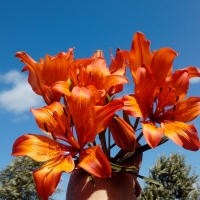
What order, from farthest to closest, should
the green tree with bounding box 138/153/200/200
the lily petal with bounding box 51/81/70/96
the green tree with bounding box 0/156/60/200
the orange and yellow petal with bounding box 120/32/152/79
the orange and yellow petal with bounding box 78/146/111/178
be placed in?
the green tree with bounding box 0/156/60/200
the green tree with bounding box 138/153/200/200
the orange and yellow petal with bounding box 120/32/152/79
the lily petal with bounding box 51/81/70/96
the orange and yellow petal with bounding box 78/146/111/178

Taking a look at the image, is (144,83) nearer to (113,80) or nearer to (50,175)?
(113,80)

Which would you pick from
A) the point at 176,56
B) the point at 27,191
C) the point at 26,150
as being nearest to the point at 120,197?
the point at 26,150

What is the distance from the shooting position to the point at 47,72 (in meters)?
0.92

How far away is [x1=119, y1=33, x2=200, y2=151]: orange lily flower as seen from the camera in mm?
837

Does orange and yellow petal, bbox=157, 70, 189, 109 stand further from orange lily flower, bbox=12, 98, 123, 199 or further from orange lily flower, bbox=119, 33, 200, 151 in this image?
orange lily flower, bbox=12, 98, 123, 199

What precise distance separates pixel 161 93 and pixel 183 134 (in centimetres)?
13

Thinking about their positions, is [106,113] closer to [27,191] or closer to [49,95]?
[49,95]

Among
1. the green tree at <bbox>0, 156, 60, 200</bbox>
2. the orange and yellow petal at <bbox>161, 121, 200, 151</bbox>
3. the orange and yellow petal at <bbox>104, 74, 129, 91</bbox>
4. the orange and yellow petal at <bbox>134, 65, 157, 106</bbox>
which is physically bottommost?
the orange and yellow petal at <bbox>161, 121, 200, 151</bbox>

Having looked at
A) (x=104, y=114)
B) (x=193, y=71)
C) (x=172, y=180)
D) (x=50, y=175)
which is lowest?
(x=50, y=175)

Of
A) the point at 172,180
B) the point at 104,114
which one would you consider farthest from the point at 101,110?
the point at 172,180

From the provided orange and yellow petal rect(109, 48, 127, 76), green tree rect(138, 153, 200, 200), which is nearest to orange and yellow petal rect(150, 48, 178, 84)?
orange and yellow petal rect(109, 48, 127, 76)

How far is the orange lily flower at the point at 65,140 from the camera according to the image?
2.45 ft

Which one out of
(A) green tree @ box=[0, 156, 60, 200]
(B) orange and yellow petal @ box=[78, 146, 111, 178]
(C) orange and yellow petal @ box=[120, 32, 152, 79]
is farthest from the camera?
(A) green tree @ box=[0, 156, 60, 200]

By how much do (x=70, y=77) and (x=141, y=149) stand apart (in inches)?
10.5
